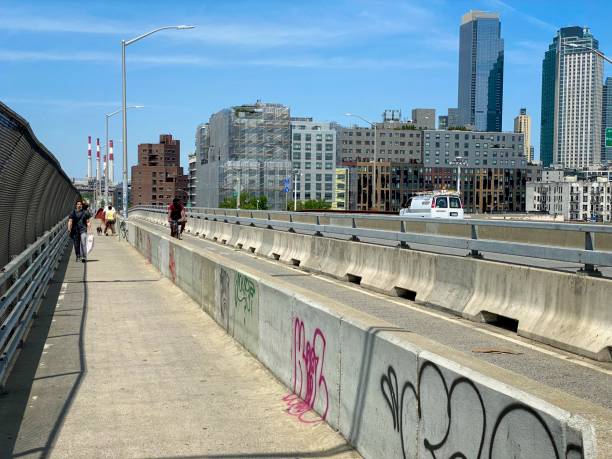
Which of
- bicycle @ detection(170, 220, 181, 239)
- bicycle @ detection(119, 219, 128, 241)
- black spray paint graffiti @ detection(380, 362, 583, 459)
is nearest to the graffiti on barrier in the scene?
black spray paint graffiti @ detection(380, 362, 583, 459)

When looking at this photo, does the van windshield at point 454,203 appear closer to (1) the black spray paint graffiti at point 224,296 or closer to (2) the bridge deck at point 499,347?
(2) the bridge deck at point 499,347

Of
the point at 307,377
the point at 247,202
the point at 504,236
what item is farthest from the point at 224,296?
the point at 247,202

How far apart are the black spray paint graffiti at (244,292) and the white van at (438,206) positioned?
2632 cm

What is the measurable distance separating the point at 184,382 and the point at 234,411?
4.69 ft

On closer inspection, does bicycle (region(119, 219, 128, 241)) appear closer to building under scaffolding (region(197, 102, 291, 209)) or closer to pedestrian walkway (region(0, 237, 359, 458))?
pedestrian walkway (region(0, 237, 359, 458))

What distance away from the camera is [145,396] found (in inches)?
330

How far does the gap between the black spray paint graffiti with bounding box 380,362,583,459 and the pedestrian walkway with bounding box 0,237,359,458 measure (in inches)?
39.2

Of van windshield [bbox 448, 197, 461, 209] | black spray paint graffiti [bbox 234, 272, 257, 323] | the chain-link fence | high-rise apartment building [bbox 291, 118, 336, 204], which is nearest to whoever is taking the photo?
black spray paint graffiti [bbox 234, 272, 257, 323]

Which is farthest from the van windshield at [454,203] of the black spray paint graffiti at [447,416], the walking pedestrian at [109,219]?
the black spray paint graffiti at [447,416]

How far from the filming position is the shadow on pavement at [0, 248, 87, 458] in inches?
272

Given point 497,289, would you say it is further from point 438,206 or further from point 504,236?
point 438,206

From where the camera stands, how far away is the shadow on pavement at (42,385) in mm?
6902

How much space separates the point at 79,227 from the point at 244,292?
640 inches

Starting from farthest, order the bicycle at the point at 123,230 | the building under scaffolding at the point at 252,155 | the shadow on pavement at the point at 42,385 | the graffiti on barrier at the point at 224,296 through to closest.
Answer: the building under scaffolding at the point at 252,155, the bicycle at the point at 123,230, the graffiti on barrier at the point at 224,296, the shadow on pavement at the point at 42,385
